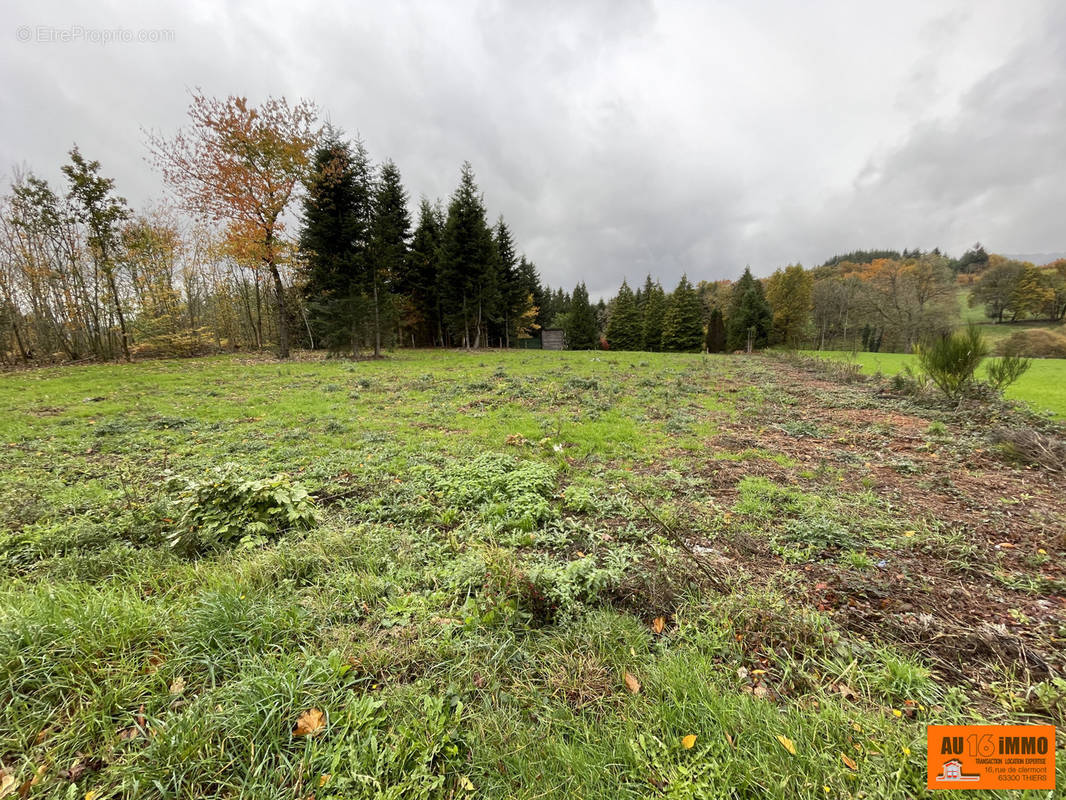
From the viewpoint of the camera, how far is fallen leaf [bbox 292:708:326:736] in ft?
5.89

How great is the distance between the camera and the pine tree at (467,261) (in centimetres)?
2631

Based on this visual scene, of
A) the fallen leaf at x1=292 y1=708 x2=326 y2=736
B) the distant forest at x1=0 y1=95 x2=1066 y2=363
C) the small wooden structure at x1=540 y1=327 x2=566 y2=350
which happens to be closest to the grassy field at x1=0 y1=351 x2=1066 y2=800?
the fallen leaf at x1=292 y1=708 x2=326 y2=736

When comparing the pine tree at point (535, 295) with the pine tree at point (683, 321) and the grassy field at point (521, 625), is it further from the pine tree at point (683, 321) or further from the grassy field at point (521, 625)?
the grassy field at point (521, 625)

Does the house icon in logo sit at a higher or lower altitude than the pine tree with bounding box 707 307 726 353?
lower

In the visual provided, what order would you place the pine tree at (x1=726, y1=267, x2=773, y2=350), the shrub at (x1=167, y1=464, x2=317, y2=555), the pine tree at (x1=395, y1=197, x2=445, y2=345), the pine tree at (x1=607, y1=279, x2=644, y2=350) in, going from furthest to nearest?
the pine tree at (x1=607, y1=279, x2=644, y2=350) → the pine tree at (x1=726, y1=267, x2=773, y2=350) → the pine tree at (x1=395, y1=197, x2=445, y2=345) → the shrub at (x1=167, y1=464, x2=317, y2=555)

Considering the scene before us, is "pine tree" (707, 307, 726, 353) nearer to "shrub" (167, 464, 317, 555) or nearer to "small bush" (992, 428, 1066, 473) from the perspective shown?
"small bush" (992, 428, 1066, 473)

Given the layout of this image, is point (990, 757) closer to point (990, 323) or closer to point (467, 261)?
point (467, 261)

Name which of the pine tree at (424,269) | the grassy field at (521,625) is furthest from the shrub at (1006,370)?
the pine tree at (424,269)

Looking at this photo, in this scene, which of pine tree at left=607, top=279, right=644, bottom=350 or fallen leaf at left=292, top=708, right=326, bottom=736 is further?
pine tree at left=607, top=279, right=644, bottom=350

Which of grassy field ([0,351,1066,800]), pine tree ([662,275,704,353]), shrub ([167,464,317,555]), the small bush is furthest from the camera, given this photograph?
pine tree ([662,275,704,353])

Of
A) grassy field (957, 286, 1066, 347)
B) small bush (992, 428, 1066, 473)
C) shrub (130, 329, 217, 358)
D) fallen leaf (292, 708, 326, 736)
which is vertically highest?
grassy field (957, 286, 1066, 347)

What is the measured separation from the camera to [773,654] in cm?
230

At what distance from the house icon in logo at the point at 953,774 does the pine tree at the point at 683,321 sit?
43.8 metres

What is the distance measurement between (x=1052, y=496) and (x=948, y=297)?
49123 millimetres
